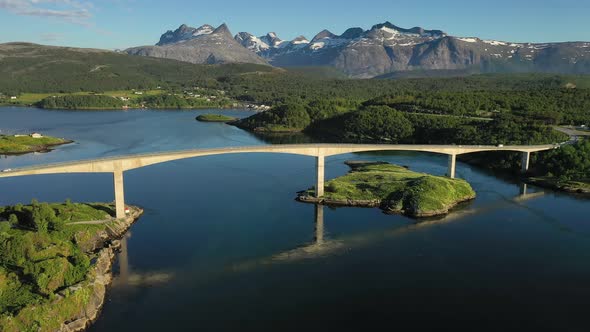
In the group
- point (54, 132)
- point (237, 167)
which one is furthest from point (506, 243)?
point (54, 132)

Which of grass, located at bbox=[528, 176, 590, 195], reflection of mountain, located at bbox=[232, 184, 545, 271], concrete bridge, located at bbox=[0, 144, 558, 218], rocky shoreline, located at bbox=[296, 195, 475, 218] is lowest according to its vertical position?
reflection of mountain, located at bbox=[232, 184, 545, 271]

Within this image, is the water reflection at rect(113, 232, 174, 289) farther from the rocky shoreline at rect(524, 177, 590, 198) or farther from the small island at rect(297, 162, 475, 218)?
the rocky shoreline at rect(524, 177, 590, 198)

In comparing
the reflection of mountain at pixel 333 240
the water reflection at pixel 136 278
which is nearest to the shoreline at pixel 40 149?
the water reflection at pixel 136 278

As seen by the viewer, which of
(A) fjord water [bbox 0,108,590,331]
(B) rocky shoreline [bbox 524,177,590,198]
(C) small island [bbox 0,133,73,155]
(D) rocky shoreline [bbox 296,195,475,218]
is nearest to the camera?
(A) fjord water [bbox 0,108,590,331]

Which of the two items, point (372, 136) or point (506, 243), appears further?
point (372, 136)

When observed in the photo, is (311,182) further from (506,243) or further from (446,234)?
(506,243)

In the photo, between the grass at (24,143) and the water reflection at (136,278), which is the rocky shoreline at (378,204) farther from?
the grass at (24,143)

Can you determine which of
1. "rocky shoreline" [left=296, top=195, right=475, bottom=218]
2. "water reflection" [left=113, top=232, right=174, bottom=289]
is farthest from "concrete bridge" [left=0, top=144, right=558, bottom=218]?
"water reflection" [left=113, top=232, right=174, bottom=289]
